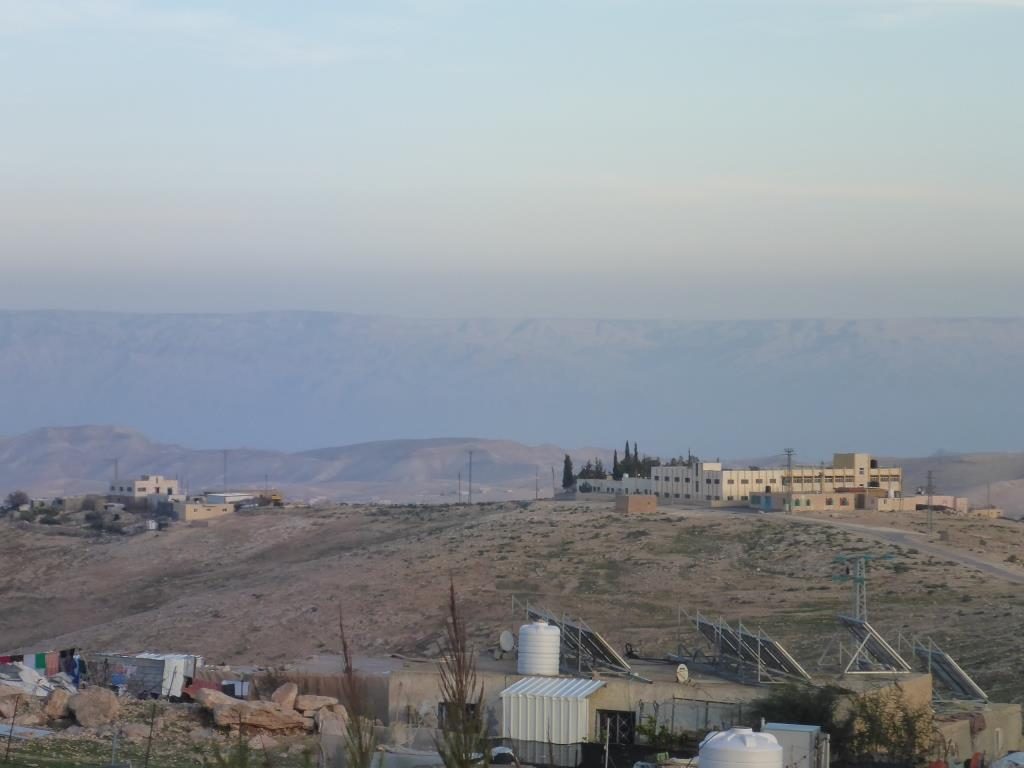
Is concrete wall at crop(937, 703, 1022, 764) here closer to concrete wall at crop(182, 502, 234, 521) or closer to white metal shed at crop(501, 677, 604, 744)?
white metal shed at crop(501, 677, 604, 744)

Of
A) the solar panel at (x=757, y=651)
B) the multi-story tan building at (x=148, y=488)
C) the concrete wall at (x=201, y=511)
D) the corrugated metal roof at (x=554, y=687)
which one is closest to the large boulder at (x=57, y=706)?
the corrugated metal roof at (x=554, y=687)

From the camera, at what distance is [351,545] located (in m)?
78.6

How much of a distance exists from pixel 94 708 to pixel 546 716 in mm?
7316

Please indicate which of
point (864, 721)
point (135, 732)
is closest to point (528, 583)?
point (135, 732)

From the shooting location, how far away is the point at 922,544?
62.8 metres

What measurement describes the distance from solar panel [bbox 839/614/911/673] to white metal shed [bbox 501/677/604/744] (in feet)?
16.2

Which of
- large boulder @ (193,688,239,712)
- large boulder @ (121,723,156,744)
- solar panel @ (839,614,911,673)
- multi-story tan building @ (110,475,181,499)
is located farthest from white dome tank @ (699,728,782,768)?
multi-story tan building @ (110,475,181,499)

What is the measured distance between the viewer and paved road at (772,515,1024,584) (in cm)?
5569

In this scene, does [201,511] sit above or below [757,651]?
above

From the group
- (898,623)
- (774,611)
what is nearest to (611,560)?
(774,611)

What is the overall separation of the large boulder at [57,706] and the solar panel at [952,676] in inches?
565

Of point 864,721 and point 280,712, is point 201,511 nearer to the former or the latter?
point 280,712

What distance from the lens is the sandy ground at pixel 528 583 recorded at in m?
47.5

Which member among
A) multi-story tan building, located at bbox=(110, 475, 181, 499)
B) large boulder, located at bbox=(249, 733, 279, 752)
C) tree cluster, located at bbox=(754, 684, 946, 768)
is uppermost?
multi-story tan building, located at bbox=(110, 475, 181, 499)
